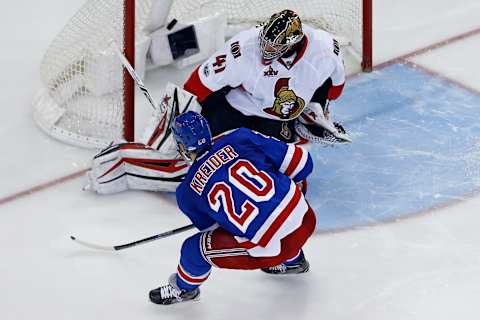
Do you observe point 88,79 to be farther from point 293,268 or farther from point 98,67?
point 293,268

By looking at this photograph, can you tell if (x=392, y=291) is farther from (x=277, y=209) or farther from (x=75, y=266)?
(x=75, y=266)

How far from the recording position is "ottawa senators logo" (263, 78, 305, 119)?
166 inches

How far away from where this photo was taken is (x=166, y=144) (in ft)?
14.1

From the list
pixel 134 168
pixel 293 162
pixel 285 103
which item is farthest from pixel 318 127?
pixel 293 162

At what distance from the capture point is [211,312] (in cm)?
372

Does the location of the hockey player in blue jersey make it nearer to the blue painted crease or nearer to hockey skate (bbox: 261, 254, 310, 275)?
hockey skate (bbox: 261, 254, 310, 275)

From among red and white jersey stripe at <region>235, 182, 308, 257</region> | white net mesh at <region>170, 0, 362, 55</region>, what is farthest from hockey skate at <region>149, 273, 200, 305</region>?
white net mesh at <region>170, 0, 362, 55</region>

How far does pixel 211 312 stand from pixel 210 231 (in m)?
0.33

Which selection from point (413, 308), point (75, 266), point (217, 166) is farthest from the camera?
point (75, 266)

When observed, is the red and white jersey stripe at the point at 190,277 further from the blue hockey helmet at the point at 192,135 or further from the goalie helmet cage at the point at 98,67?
the goalie helmet cage at the point at 98,67

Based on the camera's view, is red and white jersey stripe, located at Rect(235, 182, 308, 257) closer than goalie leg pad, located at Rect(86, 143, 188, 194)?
Yes

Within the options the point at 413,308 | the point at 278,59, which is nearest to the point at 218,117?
the point at 278,59

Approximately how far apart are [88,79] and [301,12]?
3.35 feet

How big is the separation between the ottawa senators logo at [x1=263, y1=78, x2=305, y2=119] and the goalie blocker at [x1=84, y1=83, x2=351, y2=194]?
5 centimetres
